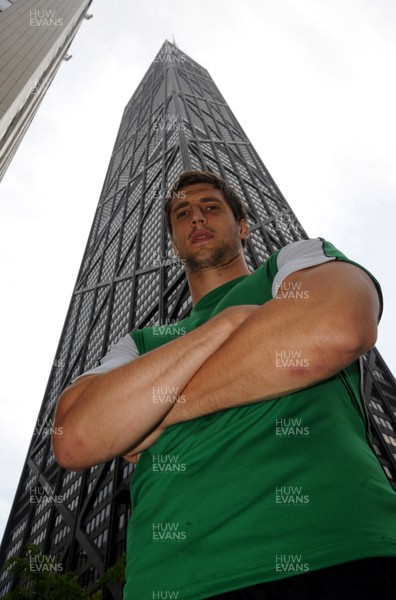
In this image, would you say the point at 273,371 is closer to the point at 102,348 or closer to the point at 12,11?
the point at 12,11

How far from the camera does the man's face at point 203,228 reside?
7.48 feet

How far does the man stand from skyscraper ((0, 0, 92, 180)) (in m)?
10.8

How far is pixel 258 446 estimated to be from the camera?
1.22 m

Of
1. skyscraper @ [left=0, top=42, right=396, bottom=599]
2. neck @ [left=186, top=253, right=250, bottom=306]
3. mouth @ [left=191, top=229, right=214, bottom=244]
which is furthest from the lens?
skyscraper @ [left=0, top=42, right=396, bottom=599]

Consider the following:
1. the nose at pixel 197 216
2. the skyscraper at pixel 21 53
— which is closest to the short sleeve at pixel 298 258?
the nose at pixel 197 216

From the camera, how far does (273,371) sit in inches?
51.0

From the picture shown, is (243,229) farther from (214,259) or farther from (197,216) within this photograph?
(214,259)

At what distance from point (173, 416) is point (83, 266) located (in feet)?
213

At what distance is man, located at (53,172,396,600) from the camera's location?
3.24 ft

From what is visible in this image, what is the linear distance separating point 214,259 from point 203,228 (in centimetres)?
24

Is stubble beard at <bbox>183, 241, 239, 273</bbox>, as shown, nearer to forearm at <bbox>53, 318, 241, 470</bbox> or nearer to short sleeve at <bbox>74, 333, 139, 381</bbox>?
short sleeve at <bbox>74, 333, 139, 381</bbox>

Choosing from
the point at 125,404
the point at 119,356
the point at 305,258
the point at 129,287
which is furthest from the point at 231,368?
the point at 129,287

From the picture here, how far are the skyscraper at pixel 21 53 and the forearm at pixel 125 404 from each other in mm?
10780

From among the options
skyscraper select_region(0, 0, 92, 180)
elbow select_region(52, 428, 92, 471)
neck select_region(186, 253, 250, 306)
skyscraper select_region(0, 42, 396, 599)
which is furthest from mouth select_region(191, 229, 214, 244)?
skyscraper select_region(0, 42, 396, 599)
